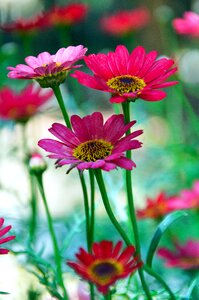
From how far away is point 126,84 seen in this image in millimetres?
574

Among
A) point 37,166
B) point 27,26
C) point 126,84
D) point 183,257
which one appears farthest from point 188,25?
point 126,84

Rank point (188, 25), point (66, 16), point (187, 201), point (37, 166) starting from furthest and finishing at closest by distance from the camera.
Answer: point (66, 16)
point (188, 25)
point (187, 201)
point (37, 166)

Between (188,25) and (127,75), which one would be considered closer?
(127,75)

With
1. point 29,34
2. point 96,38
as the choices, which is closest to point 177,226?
point 29,34

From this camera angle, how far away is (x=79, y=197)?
6.85ft

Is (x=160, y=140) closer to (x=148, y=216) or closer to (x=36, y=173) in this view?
(x=148, y=216)

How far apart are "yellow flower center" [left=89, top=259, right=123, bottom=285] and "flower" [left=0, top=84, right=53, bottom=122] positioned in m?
0.54

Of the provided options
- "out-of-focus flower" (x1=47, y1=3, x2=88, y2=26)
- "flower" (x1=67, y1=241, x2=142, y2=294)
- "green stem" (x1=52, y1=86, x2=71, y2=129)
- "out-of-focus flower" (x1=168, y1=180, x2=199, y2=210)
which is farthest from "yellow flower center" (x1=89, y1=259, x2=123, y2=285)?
"out-of-focus flower" (x1=47, y1=3, x2=88, y2=26)

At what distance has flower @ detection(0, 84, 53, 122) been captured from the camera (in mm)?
1085

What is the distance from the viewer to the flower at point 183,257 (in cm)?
91

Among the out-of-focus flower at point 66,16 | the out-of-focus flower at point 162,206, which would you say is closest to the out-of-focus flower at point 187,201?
the out-of-focus flower at point 162,206

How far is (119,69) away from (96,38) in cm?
302

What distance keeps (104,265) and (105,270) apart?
0.01 metres

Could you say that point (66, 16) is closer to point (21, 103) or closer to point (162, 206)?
point (21, 103)
